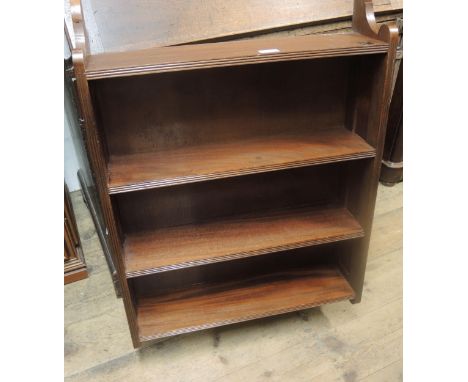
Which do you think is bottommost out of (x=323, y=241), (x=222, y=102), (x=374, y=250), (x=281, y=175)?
(x=374, y=250)

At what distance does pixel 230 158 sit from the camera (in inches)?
46.4

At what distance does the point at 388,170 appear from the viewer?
2.41m

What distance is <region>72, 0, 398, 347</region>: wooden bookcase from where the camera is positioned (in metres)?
1.08

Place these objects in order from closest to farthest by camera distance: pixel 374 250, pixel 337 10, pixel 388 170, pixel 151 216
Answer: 1. pixel 151 216
2. pixel 337 10
3. pixel 374 250
4. pixel 388 170

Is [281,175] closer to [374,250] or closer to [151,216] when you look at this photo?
[151,216]

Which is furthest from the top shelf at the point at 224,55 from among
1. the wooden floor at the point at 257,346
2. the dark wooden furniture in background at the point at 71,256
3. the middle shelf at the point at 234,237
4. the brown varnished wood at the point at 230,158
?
the wooden floor at the point at 257,346

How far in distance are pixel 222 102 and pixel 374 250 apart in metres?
1.17

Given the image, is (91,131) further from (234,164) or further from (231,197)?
(231,197)

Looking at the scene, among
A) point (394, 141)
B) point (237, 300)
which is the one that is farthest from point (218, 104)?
point (394, 141)

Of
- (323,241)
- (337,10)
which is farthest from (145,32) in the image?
(323,241)

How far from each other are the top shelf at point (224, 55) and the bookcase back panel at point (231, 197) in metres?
0.46

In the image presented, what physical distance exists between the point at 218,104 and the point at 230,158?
199 millimetres

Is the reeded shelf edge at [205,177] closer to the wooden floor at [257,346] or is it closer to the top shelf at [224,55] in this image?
the top shelf at [224,55]

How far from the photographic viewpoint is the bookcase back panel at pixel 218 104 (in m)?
1.17
